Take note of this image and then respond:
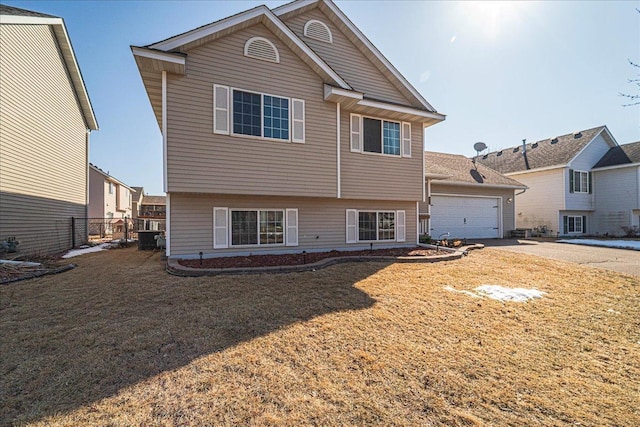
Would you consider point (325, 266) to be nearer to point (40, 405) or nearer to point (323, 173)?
point (323, 173)

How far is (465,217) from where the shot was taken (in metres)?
17.1

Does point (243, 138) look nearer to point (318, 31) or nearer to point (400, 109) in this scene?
point (318, 31)

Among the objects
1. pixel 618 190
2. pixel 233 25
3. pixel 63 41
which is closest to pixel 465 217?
pixel 618 190

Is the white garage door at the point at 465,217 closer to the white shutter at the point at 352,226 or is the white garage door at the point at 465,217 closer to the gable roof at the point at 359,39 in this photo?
the gable roof at the point at 359,39

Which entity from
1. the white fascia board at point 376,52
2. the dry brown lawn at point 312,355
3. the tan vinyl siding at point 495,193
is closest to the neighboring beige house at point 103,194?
the dry brown lawn at point 312,355

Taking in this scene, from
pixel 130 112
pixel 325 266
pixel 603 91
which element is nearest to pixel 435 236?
pixel 603 91

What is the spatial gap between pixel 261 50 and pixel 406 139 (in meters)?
6.24

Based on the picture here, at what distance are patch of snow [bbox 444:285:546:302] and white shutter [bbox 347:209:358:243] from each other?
16.7 ft

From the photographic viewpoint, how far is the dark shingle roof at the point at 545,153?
810 inches

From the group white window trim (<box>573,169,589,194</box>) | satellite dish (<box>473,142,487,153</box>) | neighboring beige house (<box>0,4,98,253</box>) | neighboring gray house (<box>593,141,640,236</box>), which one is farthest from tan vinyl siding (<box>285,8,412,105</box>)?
neighboring gray house (<box>593,141,640,236</box>)

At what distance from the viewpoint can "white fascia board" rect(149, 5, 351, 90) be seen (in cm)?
788

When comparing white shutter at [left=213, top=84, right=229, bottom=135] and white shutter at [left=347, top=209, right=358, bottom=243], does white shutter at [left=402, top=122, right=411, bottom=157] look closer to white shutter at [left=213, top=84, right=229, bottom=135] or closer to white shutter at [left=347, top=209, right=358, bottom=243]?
white shutter at [left=347, top=209, right=358, bottom=243]

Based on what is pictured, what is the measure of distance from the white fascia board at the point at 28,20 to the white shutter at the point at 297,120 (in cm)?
852

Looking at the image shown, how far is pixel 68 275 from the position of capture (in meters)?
7.43
